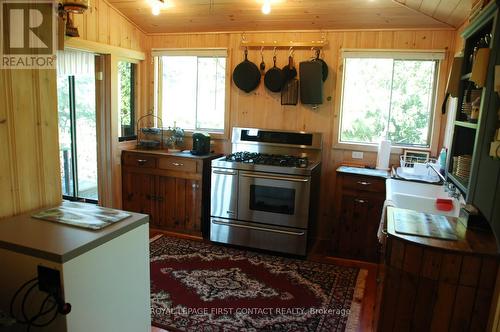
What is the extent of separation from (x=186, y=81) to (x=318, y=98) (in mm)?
1710

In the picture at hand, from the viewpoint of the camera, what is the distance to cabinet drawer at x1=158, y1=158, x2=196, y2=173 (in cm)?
397

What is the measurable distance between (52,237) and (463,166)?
204 centimetres

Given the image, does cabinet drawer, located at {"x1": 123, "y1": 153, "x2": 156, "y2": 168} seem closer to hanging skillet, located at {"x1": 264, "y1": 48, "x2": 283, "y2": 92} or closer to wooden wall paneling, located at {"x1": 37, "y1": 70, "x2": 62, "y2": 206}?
hanging skillet, located at {"x1": 264, "y1": 48, "x2": 283, "y2": 92}

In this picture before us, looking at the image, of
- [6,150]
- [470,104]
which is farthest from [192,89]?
[470,104]

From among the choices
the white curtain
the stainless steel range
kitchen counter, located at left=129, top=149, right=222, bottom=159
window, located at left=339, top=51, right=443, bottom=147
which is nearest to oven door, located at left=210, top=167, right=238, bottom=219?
the stainless steel range

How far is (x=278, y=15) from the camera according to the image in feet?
12.0

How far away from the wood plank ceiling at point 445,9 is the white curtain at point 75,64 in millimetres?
3535

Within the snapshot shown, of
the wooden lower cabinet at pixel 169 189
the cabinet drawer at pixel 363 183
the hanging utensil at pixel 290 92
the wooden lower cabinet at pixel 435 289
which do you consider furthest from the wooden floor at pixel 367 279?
the hanging utensil at pixel 290 92

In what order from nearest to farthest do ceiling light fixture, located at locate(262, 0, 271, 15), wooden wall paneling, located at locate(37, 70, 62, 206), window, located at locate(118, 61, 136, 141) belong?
1. wooden wall paneling, located at locate(37, 70, 62, 206)
2. ceiling light fixture, located at locate(262, 0, 271, 15)
3. window, located at locate(118, 61, 136, 141)

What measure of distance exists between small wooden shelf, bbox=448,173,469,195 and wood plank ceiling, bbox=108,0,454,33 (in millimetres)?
1834

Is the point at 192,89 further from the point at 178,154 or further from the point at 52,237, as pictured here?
the point at 52,237

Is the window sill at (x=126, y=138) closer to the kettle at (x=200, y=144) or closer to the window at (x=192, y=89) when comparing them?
the window at (x=192, y=89)

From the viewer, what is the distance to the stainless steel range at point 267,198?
11.4 feet

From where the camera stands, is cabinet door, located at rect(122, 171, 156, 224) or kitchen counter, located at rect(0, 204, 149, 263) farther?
cabinet door, located at rect(122, 171, 156, 224)
